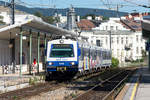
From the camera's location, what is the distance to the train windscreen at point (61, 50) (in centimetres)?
2764

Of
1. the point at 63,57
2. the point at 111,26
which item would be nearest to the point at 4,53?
the point at 63,57

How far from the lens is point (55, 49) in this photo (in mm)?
27812

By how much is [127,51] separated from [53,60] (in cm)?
7259

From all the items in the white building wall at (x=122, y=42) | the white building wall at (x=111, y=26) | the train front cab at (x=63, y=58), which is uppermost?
the white building wall at (x=111, y=26)

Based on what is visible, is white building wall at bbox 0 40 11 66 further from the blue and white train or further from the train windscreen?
the train windscreen

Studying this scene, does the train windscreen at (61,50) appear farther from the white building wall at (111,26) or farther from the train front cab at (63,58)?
the white building wall at (111,26)

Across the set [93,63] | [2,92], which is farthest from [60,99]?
[93,63]

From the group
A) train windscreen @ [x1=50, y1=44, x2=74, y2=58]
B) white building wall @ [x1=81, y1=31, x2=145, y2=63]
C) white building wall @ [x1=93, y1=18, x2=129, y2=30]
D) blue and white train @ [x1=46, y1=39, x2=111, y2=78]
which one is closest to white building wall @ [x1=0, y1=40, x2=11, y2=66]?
blue and white train @ [x1=46, y1=39, x2=111, y2=78]

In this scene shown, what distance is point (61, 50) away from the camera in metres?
27.8

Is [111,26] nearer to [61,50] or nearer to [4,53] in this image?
[4,53]

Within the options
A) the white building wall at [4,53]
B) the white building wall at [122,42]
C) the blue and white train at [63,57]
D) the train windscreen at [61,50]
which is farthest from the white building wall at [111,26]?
the train windscreen at [61,50]

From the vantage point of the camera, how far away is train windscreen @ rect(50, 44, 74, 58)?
27.6m

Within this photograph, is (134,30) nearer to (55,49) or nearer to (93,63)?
(93,63)

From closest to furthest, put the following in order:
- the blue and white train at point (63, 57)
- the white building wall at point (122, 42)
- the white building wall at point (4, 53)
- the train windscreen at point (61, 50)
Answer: the blue and white train at point (63, 57) → the train windscreen at point (61, 50) → the white building wall at point (4, 53) → the white building wall at point (122, 42)
